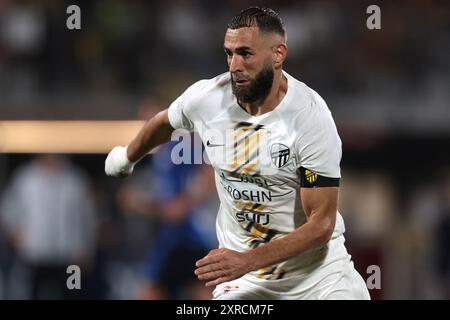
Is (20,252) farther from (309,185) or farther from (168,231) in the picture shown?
(309,185)

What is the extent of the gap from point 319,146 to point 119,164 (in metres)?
1.25

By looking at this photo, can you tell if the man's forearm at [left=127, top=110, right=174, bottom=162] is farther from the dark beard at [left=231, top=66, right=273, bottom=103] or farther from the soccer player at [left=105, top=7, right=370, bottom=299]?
the dark beard at [left=231, top=66, right=273, bottom=103]

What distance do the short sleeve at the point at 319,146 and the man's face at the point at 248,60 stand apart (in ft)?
1.02

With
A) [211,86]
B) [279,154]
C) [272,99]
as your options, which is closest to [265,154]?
[279,154]

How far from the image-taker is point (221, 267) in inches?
177

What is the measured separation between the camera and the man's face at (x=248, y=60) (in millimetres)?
4684

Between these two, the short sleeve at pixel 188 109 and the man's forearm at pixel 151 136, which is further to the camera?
the man's forearm at pixel 151 136

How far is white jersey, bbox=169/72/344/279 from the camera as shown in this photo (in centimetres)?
470

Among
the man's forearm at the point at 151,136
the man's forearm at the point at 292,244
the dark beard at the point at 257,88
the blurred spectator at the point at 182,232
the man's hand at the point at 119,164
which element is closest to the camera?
the man's forearm at the point at 292,244

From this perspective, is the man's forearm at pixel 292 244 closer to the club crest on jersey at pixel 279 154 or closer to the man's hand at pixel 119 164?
the club crest on jersey at pixel 279 154

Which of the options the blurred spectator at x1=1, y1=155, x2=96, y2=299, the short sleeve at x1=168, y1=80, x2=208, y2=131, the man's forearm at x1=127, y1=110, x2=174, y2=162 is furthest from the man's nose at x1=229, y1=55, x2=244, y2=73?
the blurred spectator at x1=1, y1=155, x2=96, y2=299

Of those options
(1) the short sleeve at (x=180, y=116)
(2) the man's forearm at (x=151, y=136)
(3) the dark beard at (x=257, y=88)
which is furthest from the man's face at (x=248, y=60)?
(2) the man's forearm at (x=151, y=136)

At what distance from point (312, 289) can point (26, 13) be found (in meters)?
7.81

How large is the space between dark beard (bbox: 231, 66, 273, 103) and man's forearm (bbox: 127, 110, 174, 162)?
1.83ft
